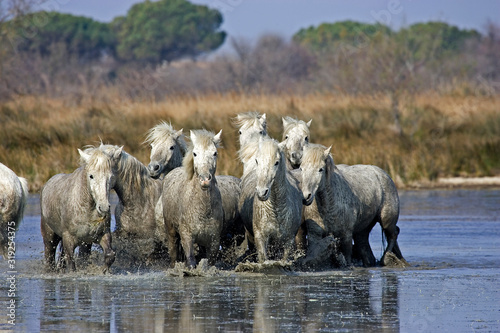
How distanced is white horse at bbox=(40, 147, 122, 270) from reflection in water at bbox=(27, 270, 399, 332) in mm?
419

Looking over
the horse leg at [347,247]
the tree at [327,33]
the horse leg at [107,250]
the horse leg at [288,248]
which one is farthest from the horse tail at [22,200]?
the tree at [327,33]

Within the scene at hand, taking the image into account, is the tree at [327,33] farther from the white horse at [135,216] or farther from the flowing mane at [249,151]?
the white horse at [135,216]

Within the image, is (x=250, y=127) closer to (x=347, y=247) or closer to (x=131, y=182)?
(x=131, y=182)

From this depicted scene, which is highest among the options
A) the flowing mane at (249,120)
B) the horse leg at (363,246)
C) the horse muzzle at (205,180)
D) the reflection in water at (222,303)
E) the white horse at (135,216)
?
the flowing mane at (249,120)

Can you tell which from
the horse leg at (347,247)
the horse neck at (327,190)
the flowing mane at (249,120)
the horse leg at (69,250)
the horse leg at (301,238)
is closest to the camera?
the horse leg at (69,250)

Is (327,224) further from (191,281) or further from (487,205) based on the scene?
(487,205)

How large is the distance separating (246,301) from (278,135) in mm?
12065

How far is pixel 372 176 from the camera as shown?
35.9 feet

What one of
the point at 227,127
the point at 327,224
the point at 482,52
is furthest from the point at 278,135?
the point at 482,52

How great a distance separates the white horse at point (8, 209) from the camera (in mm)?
10000

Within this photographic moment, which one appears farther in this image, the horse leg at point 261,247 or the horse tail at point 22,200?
the horse tail at point 22,200

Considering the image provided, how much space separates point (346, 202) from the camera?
10062mm

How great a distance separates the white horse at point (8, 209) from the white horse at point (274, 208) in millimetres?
2769

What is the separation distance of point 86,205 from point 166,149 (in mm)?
2101
